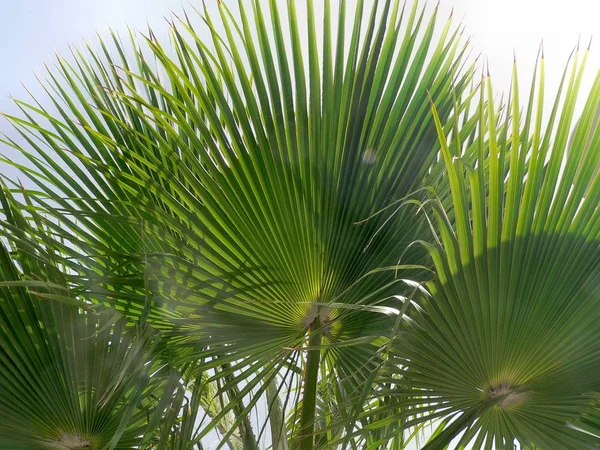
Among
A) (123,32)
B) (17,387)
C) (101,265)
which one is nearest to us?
(17,387)

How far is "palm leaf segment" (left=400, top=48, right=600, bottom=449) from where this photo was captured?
95cm

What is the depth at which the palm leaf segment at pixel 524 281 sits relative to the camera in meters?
0.95

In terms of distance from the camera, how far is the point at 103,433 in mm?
1281

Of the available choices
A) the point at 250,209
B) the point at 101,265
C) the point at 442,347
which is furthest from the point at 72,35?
the point at 442,347

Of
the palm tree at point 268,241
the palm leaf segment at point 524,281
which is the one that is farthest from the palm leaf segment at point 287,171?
the palm leaf segment at point 524,281

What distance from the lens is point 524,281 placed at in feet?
3.18

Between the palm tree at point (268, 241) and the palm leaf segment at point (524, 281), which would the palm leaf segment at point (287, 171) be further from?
the palm leaf segment at point (524, 281)

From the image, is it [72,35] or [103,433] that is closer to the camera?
[103,433]

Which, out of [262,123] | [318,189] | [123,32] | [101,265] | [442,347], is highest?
[123,32]

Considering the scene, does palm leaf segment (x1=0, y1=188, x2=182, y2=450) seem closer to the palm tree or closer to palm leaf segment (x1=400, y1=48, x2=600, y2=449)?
the palm tree

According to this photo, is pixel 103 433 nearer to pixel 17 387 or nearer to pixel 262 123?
pixel 17 387

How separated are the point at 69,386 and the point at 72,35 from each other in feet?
5.82

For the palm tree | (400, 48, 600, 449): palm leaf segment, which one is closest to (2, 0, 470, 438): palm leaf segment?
the palm tree

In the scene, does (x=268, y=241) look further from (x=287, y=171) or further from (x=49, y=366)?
(x=49, y=366)
